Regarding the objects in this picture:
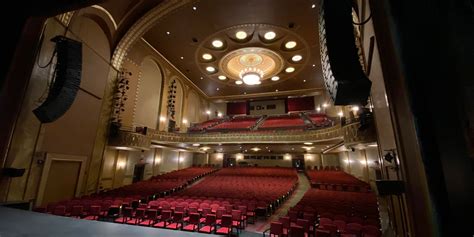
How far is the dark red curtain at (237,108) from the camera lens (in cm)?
2136

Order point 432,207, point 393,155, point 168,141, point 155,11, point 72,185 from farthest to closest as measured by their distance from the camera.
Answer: point 168,141 → point 155,11 → point 72,185 → point 393,155 → point 432,207

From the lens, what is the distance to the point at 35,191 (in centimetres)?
627

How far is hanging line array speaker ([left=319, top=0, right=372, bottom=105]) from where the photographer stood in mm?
1513

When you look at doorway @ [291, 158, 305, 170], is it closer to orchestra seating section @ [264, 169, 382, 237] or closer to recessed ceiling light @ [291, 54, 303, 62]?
recessed ceiling light @ [291, 54, 303, 62]

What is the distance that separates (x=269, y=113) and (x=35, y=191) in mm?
18362

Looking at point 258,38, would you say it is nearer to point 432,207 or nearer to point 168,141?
A: point 168,141

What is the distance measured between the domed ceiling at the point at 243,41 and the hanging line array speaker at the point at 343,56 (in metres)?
8.22

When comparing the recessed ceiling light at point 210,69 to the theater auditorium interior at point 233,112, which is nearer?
the theater auditorium interior at point 233,112

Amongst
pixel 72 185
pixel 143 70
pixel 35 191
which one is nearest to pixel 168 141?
pixel 143 70

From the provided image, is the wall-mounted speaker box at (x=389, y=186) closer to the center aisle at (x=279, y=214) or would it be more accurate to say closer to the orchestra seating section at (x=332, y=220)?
the orchestra seating section at (x=332, y=220)

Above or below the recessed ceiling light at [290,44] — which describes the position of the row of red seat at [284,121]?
below

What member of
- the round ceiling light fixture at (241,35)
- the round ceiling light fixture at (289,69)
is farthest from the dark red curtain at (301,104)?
the round ceiling light fixture at (241,35)

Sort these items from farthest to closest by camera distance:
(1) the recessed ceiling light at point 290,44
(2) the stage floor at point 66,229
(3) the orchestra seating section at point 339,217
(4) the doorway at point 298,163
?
1. (4) the doorway at point 298,163
2. (1) the recessed ceiling light at point 290,44
3. (3) the orchestra seating section at point 339,217
4. (2) the stage floor at point 66,229

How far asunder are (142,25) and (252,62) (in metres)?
7.05
